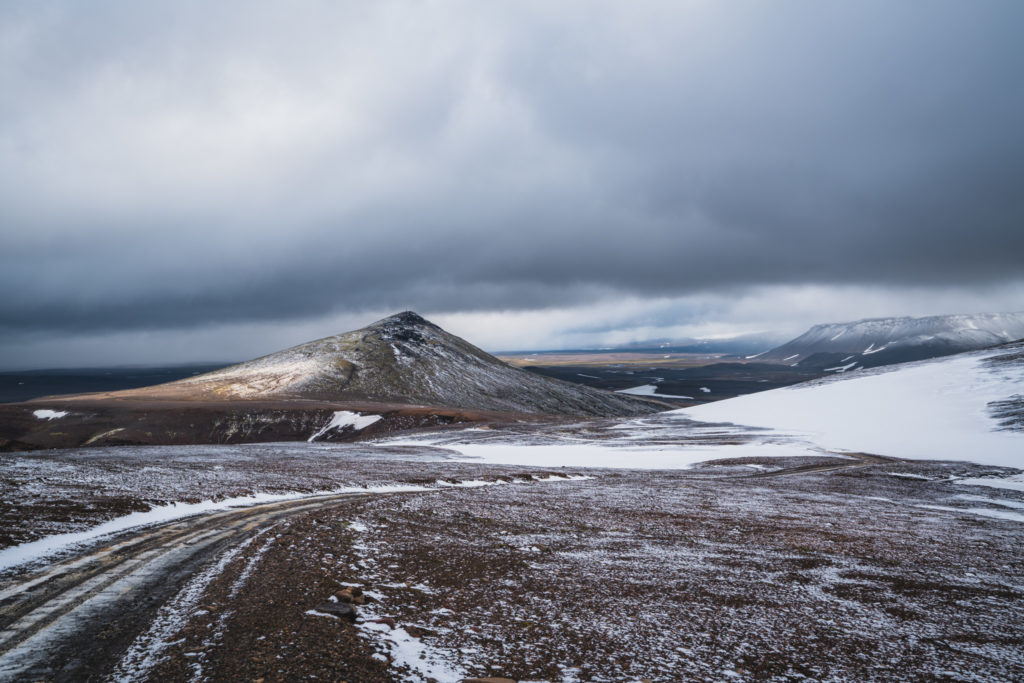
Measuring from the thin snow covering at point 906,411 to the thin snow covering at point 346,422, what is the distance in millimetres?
69603

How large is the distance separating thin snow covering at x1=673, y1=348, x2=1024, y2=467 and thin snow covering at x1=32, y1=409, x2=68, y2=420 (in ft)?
449

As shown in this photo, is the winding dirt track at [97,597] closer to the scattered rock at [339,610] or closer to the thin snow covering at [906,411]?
→ the scattered rock at [339,610]

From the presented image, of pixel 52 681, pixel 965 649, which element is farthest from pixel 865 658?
pixel 52 681

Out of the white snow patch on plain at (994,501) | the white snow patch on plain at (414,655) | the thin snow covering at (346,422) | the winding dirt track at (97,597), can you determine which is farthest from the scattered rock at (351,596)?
the thin snow covering at (346,422)

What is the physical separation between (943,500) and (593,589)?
34.3 metres

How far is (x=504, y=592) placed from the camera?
1371cm

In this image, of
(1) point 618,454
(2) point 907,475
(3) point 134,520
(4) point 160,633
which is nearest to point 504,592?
(4) point 160,633

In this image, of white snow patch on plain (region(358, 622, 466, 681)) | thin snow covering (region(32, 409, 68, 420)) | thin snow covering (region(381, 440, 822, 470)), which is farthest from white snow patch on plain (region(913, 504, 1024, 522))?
thin snow covering (region(32, 409, 68, 420))

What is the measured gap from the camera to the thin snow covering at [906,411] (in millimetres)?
62219

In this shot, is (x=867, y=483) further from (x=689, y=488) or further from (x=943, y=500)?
(x=689, y=488)

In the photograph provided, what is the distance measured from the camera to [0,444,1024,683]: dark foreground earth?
9492 mm

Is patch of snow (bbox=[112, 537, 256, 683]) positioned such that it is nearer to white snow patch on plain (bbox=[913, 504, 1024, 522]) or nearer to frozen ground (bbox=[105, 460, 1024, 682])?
frozen ground (bbox=[105, 460, 1024, 682])

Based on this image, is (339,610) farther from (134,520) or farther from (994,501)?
(994,501)

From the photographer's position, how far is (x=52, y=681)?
8.09 meters
